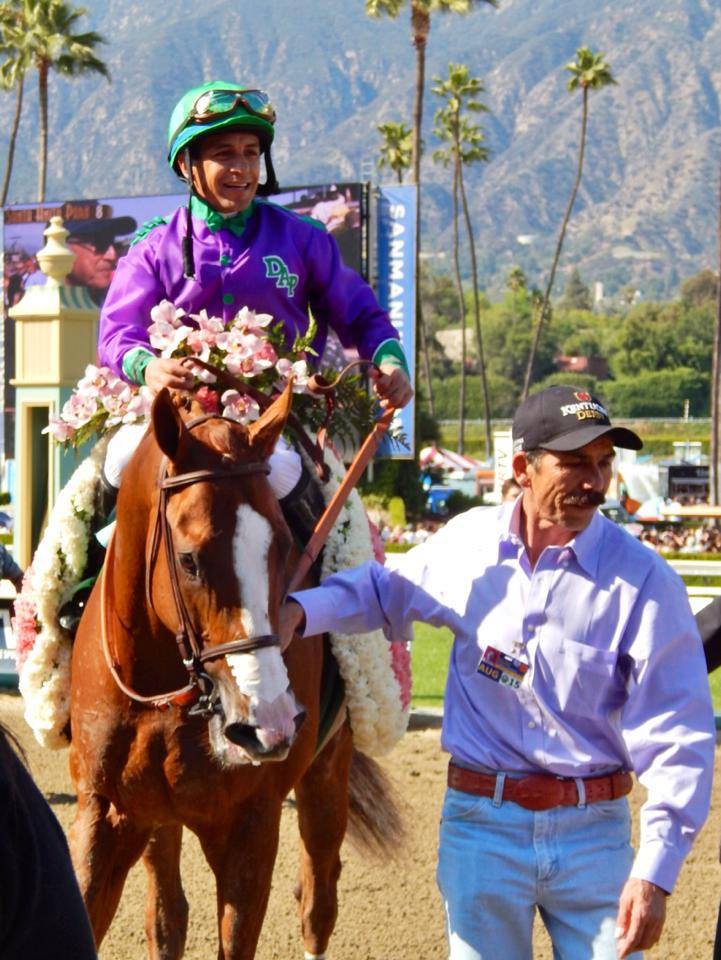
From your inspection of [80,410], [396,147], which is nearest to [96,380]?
[80,410]

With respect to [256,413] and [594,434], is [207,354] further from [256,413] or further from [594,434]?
[594,434]

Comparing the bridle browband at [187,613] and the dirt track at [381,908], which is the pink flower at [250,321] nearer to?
the bridle browband at [187,613]

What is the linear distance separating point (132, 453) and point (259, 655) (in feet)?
3.47

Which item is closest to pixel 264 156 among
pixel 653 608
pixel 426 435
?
pixel 653 608

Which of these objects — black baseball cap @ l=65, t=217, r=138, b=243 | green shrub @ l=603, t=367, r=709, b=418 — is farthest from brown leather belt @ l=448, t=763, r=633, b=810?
green shrub @ l=603, t=367, r=709, b=418

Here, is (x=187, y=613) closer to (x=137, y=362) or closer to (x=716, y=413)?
(x=137, y=362)

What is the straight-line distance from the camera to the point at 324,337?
5.07 m

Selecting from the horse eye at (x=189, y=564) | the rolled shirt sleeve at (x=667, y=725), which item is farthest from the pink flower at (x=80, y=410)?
the rolled shirt sleeve at (x=667, y=725)

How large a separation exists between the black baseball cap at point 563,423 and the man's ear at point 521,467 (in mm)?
20

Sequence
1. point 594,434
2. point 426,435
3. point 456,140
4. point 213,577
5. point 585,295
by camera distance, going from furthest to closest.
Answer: point 585,295
point 456,140
point 426,435
point 213,577
point 594,434

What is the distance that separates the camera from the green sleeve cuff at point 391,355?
189 inches

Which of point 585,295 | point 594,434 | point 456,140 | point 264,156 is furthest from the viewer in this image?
point 585,295

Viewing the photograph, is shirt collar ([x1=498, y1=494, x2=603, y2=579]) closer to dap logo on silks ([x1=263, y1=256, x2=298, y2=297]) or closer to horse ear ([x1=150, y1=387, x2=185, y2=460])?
horse ear ([x1=150, y1=387, x2=185, y2=460])

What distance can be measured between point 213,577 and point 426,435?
3600cm
